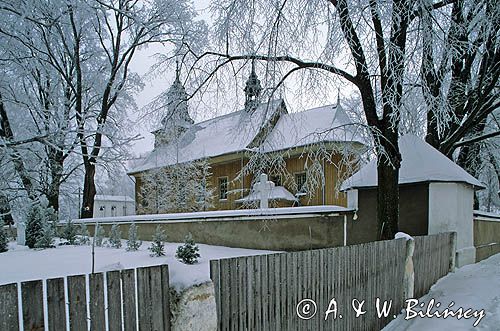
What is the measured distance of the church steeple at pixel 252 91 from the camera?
25.4 ft

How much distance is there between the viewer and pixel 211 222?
45.3 feet

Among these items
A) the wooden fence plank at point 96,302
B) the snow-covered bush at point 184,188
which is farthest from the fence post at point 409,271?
the snow-covered bush at point 184,188

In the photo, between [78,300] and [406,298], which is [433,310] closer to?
[406,298]

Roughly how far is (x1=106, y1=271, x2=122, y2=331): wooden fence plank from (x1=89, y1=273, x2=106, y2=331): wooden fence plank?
5 cm

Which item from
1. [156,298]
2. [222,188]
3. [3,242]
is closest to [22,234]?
[3,242]

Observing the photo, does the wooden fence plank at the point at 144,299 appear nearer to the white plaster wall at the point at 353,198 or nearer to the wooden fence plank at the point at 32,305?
the wooden fence plank at the point at 32,305

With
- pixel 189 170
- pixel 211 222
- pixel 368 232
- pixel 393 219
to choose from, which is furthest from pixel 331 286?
pixel 189 170

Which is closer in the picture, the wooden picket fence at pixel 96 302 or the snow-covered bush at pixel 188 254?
the wooden picket fence at pixel 96 302

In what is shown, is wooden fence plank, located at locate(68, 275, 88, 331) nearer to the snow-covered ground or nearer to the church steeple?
the snow-covered ground

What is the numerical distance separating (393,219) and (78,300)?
22.2 feet

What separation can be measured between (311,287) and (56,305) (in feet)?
8.89

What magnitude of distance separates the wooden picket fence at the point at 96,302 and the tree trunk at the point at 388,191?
599 centimetres

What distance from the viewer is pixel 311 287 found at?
416cm

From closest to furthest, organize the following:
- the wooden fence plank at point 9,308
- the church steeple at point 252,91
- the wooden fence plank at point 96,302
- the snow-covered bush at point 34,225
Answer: the wooden fence plank at point 9,308
the wooden fence plank at point 96,302
the church steeple at point 252,91
the snow-covered bush at point 34,225
